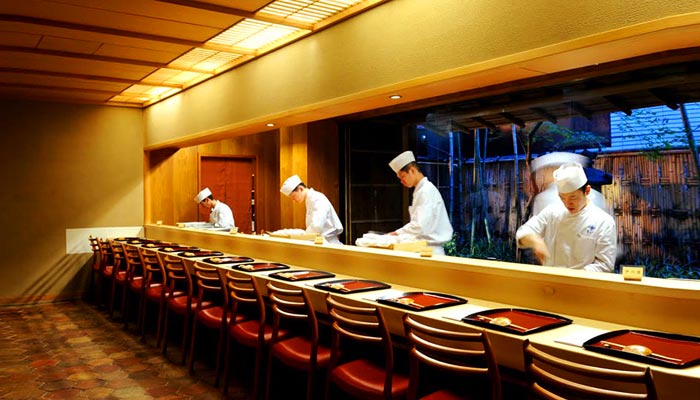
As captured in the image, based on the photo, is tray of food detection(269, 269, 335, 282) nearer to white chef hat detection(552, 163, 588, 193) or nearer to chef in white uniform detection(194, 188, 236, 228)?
white chef hat detection(552, 163, 588, 193)

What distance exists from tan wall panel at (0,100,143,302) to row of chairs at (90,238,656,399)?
2.95 metres

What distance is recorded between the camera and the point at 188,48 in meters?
4.95

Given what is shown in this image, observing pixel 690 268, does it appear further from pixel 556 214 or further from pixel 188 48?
pixel 188 48

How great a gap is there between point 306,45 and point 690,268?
10.8ft

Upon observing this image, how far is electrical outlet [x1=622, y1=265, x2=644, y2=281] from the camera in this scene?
2.46 meters

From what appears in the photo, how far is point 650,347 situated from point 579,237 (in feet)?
5.73

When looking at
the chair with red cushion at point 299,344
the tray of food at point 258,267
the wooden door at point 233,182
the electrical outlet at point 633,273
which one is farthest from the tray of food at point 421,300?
the wooden door at point 233,182

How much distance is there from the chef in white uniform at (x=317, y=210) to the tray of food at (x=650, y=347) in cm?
409

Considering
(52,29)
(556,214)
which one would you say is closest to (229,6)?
(52,29)

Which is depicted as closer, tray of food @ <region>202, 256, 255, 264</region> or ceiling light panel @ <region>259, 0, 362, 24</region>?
ceiling light panel @ <region>259, 0, 362, 24</region>

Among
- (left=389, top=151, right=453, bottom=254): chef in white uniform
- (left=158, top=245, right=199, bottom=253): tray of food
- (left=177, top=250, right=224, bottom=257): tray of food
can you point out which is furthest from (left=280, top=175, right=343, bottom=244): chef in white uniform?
(left=389, top=151, right=453, bottom=254): chef in white uniform

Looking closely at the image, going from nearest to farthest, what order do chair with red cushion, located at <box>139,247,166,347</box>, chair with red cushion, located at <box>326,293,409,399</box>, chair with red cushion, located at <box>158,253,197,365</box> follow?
chair with red cushion, located at <box>326,293,409,399</box>, chair with red cushion, located at <box>158,253,197,365</box>, chair with red cushion, located at <box>139,247,166,347</box>

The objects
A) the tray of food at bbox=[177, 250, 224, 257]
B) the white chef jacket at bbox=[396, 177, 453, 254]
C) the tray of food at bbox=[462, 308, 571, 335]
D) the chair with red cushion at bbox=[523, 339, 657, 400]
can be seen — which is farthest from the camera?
the tray of food at bbox=[177, 250, 224, 257]

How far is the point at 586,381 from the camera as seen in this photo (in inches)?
77.3
